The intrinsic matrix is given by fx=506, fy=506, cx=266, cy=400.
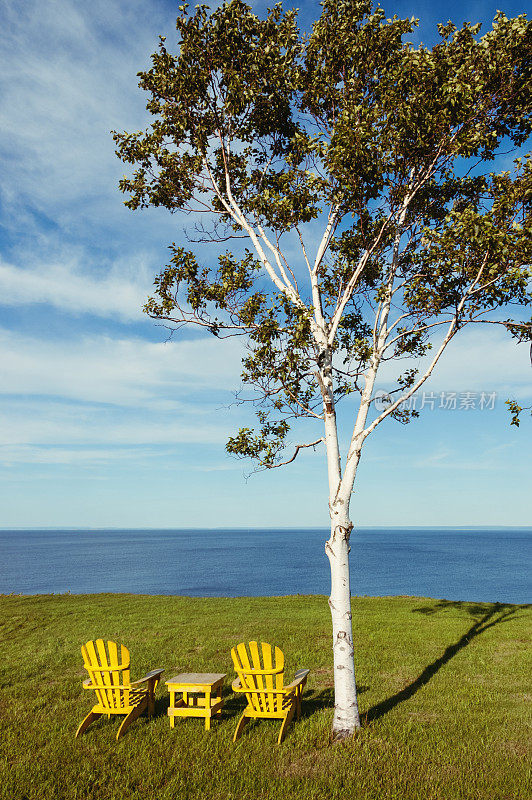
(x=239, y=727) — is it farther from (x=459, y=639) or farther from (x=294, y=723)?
(x=459, y=639)

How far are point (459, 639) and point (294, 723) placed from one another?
760 cm

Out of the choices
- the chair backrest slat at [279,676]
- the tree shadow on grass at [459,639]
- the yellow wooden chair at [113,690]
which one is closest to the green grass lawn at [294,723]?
the tree shadow on grass at [459,639]

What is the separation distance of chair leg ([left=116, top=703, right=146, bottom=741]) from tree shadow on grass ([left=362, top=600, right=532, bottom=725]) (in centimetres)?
361

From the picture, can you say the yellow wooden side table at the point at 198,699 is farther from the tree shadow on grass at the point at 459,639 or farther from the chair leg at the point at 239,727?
the tree shadow on grass at the point at 459,639

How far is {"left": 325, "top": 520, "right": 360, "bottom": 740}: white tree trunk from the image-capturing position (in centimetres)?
770

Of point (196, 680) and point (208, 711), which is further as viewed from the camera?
point (196, 680)

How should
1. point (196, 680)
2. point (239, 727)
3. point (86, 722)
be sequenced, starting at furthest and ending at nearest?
1. point (196, 680)
2. point (86, 722)
3. point (239, 727)

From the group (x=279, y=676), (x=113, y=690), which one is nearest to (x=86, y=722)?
(x=113, y=690)

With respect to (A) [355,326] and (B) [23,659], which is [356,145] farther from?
(B) [23,659]

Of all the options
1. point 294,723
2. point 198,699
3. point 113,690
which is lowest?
point 294,723

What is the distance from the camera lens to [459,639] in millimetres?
13773

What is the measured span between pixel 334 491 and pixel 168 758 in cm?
446

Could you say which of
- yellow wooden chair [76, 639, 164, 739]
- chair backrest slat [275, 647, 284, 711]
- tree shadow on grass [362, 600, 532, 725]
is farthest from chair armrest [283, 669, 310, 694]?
yellow wooden chair [76, 639, 164, 739]

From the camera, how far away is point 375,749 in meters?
7.00
